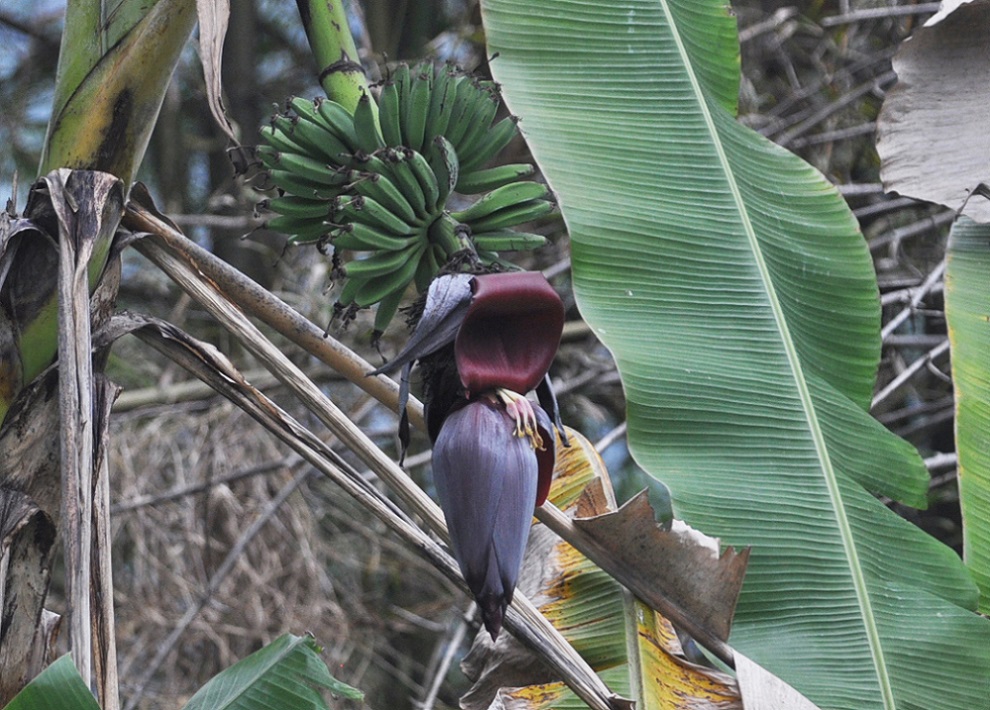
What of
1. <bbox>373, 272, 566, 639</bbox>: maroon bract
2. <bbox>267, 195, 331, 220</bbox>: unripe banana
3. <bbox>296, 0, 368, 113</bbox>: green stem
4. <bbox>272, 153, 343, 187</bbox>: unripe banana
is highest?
<bbox>296, 0, 368, 113</bbox>: green stem

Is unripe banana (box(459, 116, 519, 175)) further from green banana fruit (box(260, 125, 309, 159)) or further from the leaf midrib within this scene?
the leaf midrib

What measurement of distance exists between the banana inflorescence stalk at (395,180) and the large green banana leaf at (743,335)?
0.30 meters

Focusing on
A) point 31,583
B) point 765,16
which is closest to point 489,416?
point 31,583

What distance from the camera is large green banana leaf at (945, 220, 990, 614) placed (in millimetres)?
1185

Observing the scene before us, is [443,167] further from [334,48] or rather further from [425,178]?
[334,48]

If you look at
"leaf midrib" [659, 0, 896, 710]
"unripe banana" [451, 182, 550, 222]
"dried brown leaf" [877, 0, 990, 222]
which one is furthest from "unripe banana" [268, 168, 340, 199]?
"dried brown leaf" [877, 0, 990, 222]

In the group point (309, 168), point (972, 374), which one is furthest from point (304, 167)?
point (972, 374)

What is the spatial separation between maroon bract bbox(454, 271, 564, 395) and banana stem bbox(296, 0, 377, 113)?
0.25 m

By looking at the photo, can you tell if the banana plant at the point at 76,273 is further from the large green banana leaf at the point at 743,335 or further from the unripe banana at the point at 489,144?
the large green banana leaf at the point at 743,335

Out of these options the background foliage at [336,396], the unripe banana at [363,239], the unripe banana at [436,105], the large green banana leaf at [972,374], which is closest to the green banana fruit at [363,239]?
the unripe banana at [363,239]

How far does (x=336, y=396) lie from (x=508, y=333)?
1.92 meters

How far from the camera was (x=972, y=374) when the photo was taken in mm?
1237

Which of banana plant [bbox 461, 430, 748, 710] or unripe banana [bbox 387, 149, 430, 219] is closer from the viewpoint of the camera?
unripe banana [bbox 387, 149, 430, 219]

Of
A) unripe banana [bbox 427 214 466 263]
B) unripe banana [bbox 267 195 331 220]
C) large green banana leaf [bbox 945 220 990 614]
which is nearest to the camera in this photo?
unripe banana [bbox 427 214 466 263]
